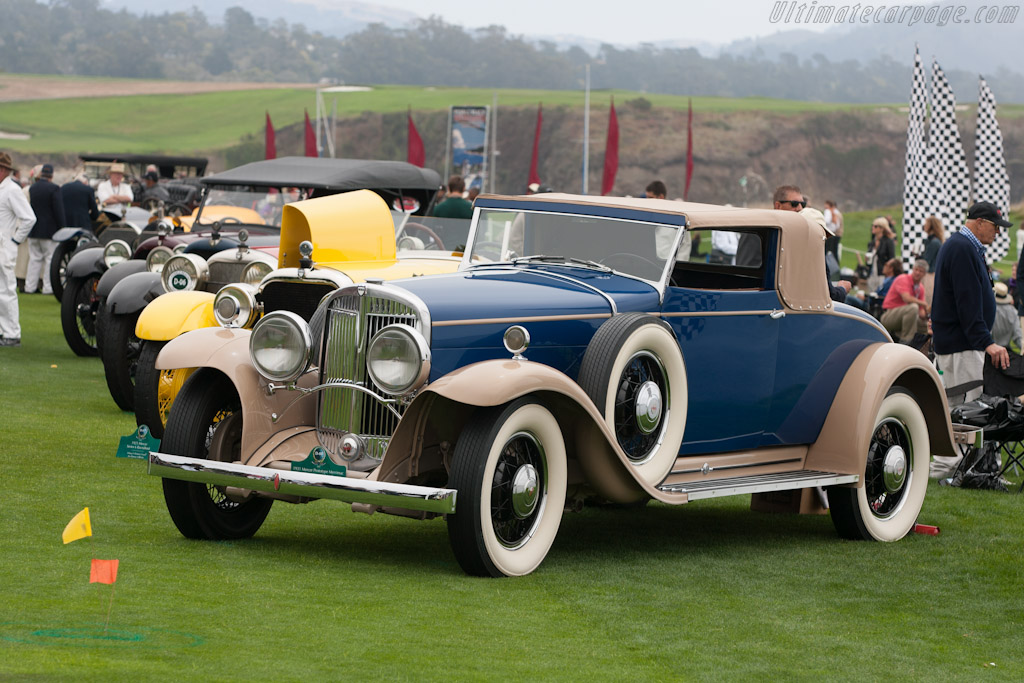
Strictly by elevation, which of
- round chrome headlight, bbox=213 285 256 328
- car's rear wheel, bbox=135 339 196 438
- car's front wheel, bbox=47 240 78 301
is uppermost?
round chrome headlight, bbox=213 285 256 328

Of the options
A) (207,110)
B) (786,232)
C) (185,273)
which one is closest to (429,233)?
(185,273)

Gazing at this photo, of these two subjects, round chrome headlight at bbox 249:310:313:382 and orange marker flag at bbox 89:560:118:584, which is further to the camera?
round chrome headlight at bbox 249:310:313:382

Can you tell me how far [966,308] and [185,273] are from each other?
19.4 feet

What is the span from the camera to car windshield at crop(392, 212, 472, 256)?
9844mm

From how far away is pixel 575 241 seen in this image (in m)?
7.00

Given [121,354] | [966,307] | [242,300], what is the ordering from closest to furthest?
[242,300], [966,307], [121,354]

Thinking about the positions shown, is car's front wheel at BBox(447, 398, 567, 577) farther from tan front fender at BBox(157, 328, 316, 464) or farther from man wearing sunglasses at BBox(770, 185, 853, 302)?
man wearing sunglasses at BBox(770, 185, 853, 302)

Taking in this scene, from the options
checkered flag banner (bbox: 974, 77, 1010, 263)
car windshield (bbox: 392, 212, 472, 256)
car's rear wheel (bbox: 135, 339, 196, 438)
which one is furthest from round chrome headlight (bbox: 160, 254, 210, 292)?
checkered flag banner (bbox: 974, 77, 1010, 263)

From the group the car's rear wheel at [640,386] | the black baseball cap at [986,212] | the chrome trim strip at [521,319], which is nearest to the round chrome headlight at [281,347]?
the chrome trim strip at [521,319]

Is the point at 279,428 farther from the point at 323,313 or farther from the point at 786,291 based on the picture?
the point at 786,291

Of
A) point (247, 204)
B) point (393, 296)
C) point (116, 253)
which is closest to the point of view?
point (393, 296)

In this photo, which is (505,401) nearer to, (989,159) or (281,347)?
(281,347)

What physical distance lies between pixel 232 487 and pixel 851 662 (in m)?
2.78

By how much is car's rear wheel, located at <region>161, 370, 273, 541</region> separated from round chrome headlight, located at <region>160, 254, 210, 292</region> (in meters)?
4.38
